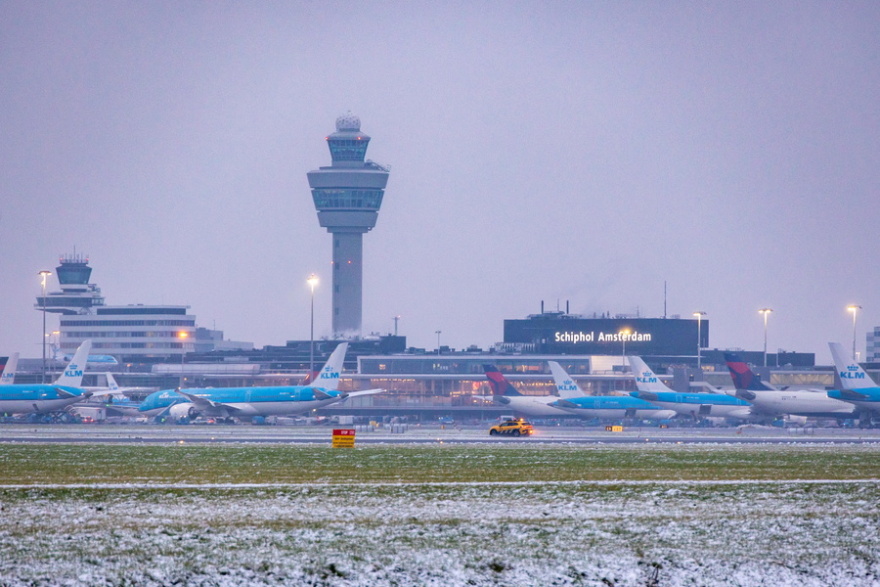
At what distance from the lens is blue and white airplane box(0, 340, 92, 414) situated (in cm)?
11931

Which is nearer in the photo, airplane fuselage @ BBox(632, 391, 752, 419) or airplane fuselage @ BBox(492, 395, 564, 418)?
airplane fuselage @ BBox(632, 391, 752, 419)

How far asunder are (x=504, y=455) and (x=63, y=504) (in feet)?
86.1

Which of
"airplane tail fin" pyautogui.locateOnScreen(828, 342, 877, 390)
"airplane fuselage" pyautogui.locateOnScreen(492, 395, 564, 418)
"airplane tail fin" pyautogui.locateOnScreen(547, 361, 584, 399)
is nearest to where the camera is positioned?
"airplane tail fin" pyautogui.locateOnScreen(828, 342, 877, 390)

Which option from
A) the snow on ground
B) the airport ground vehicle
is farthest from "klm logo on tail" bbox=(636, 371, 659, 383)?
the snow on ground

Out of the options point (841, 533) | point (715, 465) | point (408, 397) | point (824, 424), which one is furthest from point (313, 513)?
point (408, 397)

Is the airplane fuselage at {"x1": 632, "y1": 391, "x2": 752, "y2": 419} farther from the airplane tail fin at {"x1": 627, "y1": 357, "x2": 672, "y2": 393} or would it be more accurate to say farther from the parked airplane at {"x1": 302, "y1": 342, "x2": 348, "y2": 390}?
the parked airplane at {"x1": 302, "y1": 342, "x2": 348, "y2": 390}

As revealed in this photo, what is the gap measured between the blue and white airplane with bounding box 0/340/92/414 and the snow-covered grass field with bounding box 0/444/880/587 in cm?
8005

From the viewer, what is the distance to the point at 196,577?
24.4 metres

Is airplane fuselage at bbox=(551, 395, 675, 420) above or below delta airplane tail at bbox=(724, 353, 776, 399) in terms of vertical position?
below

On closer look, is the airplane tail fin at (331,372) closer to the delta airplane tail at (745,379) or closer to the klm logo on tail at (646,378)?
the klm logo on tail at (646,378)

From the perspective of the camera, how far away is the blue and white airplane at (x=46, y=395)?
391 ft

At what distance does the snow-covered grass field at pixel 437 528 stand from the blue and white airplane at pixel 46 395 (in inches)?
3151

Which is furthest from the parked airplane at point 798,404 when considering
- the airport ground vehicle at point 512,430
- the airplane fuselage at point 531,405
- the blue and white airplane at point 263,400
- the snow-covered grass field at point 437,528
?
the snow-covered grass field at point 437,528

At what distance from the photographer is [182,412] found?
428 feet
